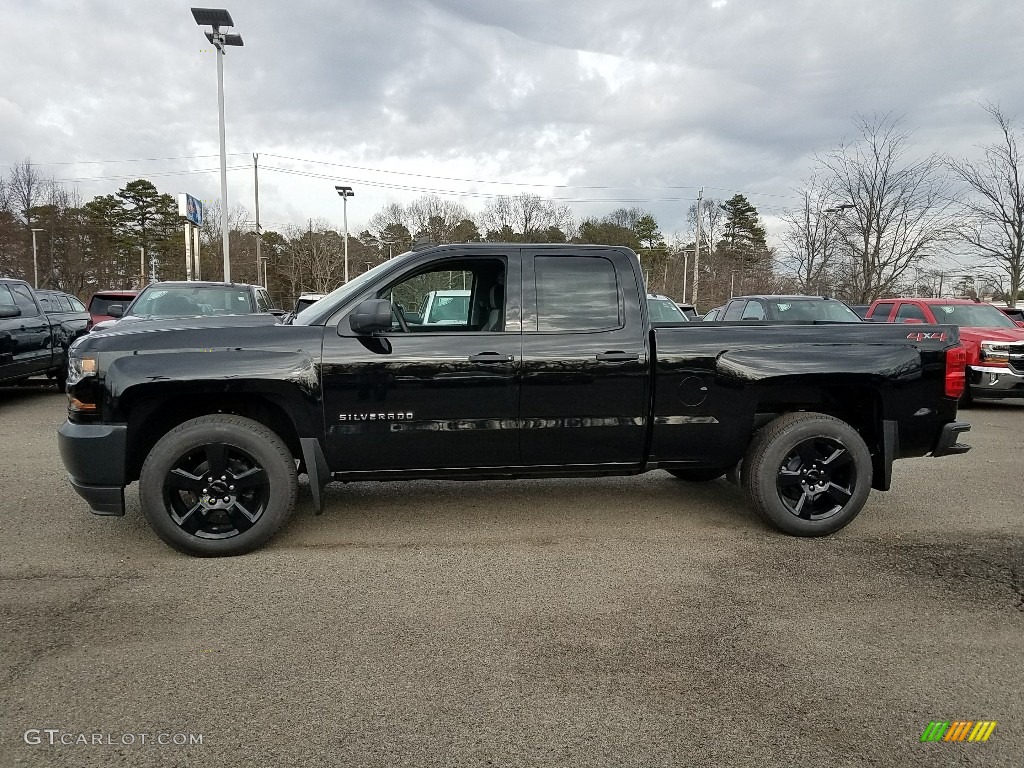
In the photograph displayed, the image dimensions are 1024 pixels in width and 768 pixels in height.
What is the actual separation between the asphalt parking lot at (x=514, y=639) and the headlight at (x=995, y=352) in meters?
6.11

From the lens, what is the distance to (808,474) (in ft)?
14.8

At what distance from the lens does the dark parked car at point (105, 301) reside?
1267cm

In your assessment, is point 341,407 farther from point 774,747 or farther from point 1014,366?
point 1014,366

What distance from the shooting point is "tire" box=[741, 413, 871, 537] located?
4.44 metres

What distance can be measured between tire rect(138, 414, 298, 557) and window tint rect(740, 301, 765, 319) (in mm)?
9858

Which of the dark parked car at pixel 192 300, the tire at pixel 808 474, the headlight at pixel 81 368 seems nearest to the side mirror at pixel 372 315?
the headlight at pixel 81 368

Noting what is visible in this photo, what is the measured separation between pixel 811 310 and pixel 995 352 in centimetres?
268

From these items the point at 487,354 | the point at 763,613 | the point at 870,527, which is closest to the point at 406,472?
the point at 487,354

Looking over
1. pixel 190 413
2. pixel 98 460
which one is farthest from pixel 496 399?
pixel 98 460

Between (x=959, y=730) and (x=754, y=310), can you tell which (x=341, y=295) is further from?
(x=754, y=310)

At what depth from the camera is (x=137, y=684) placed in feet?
8.95

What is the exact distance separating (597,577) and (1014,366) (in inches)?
373

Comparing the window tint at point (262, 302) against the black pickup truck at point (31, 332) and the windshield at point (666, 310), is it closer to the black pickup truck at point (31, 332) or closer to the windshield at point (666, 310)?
the black pickup truck at point (31, 332)

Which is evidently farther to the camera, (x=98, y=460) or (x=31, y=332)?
(x=31, y=332)
